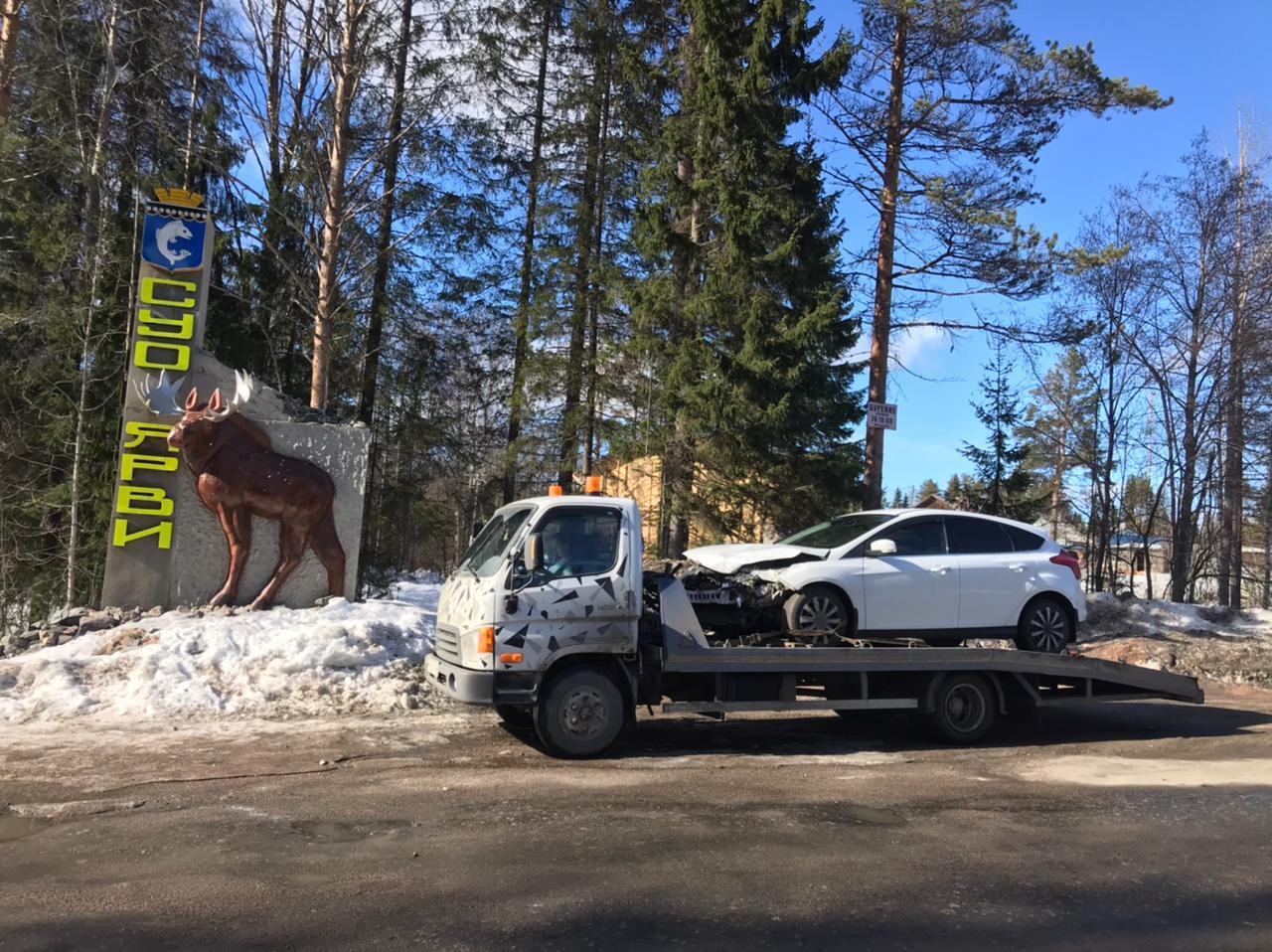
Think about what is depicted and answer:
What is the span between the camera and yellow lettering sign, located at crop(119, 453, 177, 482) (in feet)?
39.7

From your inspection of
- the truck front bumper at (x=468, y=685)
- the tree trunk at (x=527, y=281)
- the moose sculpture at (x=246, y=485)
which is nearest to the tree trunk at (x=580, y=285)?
the tree trunk at (x=527, y=281)

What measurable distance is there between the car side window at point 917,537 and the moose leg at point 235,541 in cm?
832

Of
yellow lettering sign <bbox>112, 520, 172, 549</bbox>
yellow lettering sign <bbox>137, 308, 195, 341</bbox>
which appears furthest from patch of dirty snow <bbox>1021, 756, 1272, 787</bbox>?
yellow lettering sign <bbox>137, 308, 195, 341</bbox>

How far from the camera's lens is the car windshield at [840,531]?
31.5 feet

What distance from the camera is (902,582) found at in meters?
9.38

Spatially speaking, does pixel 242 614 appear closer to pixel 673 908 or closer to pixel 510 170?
pixel 673 908

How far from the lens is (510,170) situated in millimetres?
25109

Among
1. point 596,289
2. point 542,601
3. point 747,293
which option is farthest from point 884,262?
point 542,601

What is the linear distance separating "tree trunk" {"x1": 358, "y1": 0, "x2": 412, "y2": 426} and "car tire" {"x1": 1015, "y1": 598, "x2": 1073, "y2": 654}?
12.9 meters

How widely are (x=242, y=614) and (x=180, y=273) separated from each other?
188 inches

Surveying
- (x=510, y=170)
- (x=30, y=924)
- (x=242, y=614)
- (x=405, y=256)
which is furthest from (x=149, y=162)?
(x=30, y=924)

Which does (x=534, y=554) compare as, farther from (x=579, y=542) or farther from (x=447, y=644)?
(x=447, y=644)

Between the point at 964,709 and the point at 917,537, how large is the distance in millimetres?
1778

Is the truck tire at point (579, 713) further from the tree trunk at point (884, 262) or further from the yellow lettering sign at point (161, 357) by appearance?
the tree trunk at point (884, 262)
